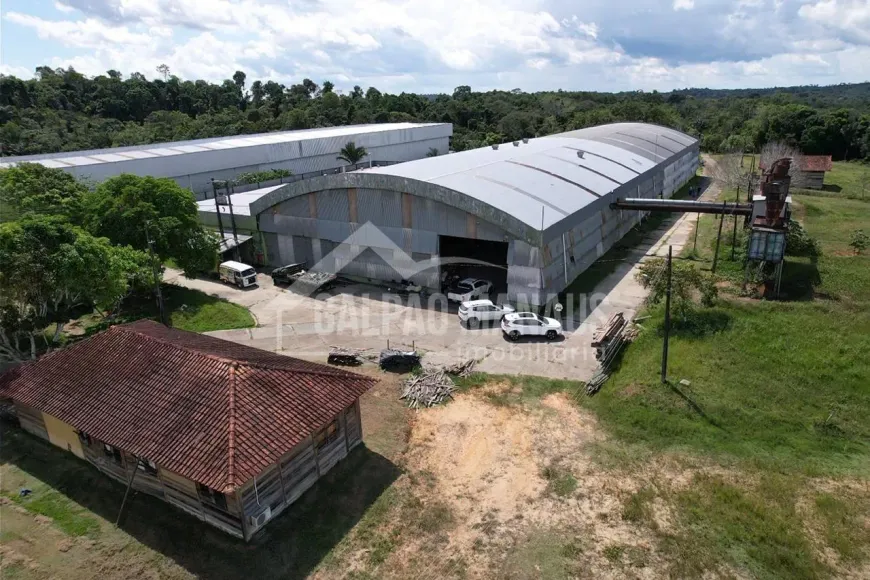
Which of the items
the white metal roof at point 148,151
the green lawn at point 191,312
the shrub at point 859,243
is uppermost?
the white metal roof at point 148,151

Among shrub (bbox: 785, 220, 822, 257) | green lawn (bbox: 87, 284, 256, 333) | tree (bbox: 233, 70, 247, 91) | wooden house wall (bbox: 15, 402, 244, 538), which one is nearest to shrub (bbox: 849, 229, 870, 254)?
shrub (bbox: 785, 220, 822, 257)

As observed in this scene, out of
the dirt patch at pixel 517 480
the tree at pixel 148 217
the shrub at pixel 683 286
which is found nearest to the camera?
the dirt patch at pixel 517 480

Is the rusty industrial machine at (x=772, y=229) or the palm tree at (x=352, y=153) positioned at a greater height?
the palm tree at (x=352, y=153)

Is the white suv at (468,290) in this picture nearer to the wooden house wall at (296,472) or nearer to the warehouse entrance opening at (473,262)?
the warehouse entrance opening at (473,262)

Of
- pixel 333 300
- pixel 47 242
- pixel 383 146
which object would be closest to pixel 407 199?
pixel 333 300

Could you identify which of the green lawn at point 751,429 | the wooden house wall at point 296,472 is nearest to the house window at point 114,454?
the wooden house wall at point 296,472

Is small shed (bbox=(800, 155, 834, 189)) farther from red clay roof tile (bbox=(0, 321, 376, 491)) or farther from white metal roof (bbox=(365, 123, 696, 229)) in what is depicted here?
red clay roof tile (bbox=(0, 321, 376, 491))
